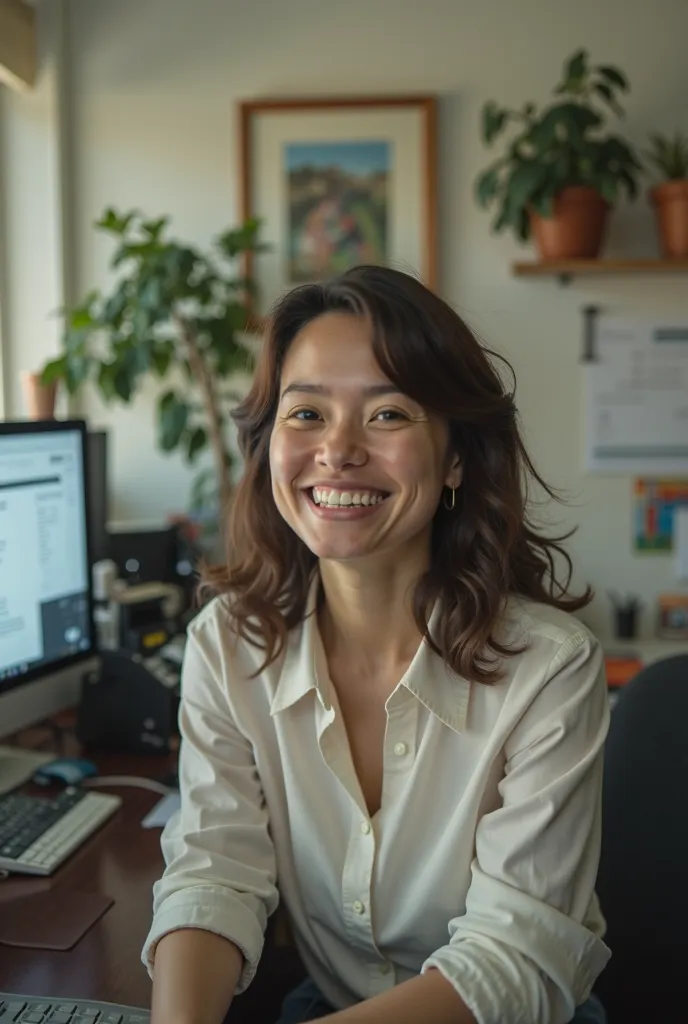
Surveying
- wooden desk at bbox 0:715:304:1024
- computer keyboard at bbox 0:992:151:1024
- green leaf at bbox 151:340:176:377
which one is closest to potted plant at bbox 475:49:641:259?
green leaf at bbox 151:340:176:377

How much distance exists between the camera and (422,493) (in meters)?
1.07

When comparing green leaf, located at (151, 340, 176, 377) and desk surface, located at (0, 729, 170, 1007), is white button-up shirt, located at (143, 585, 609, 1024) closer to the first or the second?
desk surface, located at (0, 729, 170, 1007)

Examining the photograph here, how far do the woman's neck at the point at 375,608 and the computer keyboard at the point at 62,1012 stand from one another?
0.49 meters

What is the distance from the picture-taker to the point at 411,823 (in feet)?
3.56

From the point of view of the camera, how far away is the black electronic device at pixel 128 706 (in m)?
1.50

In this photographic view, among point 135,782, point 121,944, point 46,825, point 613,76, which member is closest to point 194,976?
point 121,944

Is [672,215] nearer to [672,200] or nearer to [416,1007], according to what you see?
[672,200]

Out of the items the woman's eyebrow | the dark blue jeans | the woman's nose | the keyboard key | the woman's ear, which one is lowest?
the dark blue jeans

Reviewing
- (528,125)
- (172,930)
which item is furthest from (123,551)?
(528,125)

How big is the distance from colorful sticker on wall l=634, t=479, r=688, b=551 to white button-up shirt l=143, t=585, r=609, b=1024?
5.01 ft

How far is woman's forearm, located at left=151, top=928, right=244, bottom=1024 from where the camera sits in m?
0.89

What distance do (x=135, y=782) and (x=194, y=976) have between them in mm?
503

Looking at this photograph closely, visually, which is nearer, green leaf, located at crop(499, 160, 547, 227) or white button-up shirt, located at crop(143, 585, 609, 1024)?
white button-up shirt, located at crop(143, 585, 609, 1024)

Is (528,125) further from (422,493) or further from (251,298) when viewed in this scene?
(422,493)
